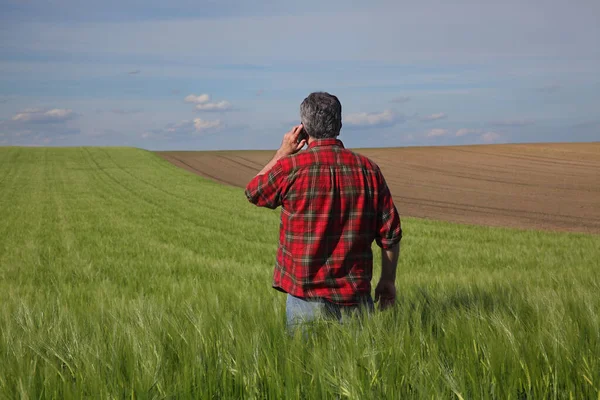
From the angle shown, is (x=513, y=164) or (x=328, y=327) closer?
(x=328, y=327)

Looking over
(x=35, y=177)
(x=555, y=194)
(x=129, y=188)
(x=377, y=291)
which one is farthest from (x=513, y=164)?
(x=377, y=291)

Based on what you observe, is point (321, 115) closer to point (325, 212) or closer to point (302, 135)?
point (302, 135)

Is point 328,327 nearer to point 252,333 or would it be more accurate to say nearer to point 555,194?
point 252,333

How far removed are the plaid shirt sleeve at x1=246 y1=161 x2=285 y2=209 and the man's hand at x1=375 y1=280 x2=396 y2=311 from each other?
79 centimetres

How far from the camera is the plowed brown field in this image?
69.9 feet

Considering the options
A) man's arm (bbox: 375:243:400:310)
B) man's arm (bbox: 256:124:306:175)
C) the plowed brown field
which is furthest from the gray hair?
the plowed brown field

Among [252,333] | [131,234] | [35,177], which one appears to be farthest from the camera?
[35,177]

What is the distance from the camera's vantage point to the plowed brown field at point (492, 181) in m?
21.3

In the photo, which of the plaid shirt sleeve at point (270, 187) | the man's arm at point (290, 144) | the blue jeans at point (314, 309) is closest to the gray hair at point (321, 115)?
the man's arm at point (290, 144)

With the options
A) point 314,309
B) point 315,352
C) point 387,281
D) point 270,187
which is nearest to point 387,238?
point 387,281

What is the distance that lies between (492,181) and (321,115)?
107 ft

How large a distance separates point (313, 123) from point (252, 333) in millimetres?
1188

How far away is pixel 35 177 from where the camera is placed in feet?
129

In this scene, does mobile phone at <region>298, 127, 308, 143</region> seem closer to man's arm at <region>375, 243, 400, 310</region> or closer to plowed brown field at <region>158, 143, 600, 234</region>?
man's arm at <region>375, 243, 400, 310</region>
